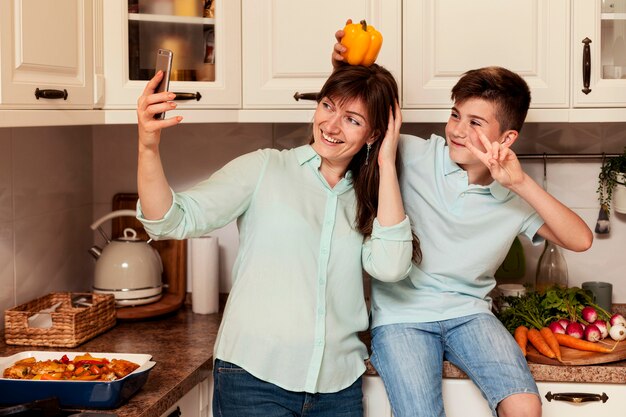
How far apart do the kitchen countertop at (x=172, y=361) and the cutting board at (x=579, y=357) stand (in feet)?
0.04

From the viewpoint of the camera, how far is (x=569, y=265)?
9.05 ft

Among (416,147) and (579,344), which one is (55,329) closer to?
(416,147)

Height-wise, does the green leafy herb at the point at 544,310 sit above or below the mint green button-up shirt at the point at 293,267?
below

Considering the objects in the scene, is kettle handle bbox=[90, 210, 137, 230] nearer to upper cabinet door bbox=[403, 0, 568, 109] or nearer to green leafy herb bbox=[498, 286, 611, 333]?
upper cabinet door bbox=[403, 0, 568, 109]

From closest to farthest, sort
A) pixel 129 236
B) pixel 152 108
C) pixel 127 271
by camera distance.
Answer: pixel 152 108
pixel 127 271
pixel 129 236

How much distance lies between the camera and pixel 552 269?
8.76 ft

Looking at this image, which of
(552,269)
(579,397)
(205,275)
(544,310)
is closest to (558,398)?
(579,397)

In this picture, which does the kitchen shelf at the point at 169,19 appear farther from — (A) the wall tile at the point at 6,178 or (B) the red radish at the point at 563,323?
(B) the red radish at the point at 563,323

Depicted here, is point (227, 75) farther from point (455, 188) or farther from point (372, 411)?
point (372, 411)

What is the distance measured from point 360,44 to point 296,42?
352 millimetres

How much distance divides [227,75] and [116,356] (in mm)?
796

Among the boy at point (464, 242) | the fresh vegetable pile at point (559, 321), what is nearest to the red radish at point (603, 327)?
the fresh vegetable pile at point (559, 321)

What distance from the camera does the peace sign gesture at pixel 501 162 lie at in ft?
6.64

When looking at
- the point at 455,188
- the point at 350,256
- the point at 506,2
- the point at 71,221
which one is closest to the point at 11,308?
the point at 71,221
